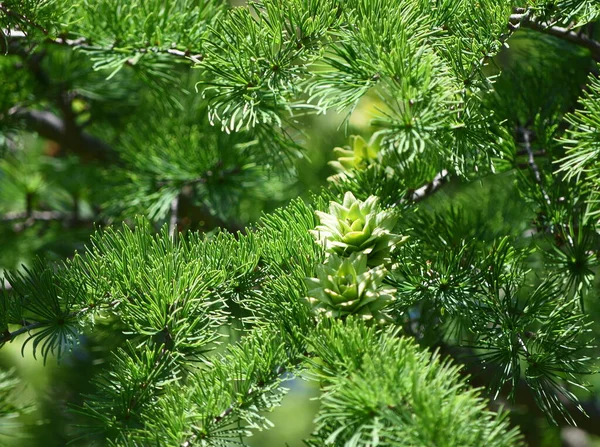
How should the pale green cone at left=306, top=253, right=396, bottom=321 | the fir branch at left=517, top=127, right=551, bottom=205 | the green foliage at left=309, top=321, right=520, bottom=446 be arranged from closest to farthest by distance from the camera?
the green foliage at left=309, top=321, right=520, bottom=446 → the pale green cone at left=306, top=253, right=396, bottom=321 → the fir branch at left=517, top=127, right=551, bottom=205

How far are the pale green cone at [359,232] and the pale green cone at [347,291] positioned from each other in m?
0.03

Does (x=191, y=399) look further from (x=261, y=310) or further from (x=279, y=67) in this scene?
(x=279, y=67)

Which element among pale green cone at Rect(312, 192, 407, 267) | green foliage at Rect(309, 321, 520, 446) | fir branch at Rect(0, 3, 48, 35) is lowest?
green foliage at Rect(309, 321, 520, 446)

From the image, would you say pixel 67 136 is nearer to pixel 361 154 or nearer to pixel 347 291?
pixel 361 154

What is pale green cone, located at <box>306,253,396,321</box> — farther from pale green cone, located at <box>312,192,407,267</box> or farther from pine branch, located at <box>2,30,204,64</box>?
pine branch, located at <box>2,30,204,64</box>

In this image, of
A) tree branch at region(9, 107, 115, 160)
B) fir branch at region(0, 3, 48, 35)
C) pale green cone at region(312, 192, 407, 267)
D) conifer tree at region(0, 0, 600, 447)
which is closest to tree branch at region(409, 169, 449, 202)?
conifer tree at region(0, 0, 600, 447)

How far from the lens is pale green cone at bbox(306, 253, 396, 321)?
48 centimetres

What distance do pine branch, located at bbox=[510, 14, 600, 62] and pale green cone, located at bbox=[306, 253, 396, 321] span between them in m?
0.27

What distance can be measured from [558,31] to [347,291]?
356 millimetres

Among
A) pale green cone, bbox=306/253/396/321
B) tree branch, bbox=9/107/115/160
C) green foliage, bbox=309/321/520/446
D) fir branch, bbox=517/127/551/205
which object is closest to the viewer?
green foliage, bbox=309/321/520/446

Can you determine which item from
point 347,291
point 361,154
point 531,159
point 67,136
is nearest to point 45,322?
point 347,291

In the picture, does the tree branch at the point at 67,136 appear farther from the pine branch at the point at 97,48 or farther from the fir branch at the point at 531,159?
the fir branch at the point at 531,159

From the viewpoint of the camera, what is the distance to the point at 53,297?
0.53m

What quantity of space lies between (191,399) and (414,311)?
31cm
